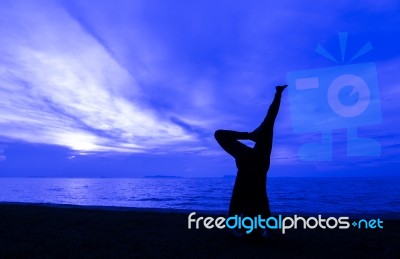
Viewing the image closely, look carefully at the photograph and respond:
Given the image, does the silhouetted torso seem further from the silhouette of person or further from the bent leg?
the bent leg

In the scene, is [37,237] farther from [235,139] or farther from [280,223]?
[280,223]

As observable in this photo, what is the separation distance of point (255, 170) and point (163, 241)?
7.02 ft

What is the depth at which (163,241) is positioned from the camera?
5.60 m

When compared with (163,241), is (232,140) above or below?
above

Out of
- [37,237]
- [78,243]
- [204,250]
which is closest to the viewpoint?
[204,250]

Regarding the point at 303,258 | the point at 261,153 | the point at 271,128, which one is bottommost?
the point at 303,258

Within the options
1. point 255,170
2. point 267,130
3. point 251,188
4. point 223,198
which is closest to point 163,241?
point 251,188

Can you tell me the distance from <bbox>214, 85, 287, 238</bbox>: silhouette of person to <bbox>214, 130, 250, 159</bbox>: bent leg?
0.8 inches

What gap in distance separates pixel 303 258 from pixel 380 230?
3.33 meters

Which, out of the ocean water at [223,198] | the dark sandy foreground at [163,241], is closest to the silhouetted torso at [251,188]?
the dark sandy foreground at [163,241]

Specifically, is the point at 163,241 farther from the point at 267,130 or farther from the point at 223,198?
the point at 223,198

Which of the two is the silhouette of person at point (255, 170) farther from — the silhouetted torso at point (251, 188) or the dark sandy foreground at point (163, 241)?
the dark sandy foreground at point (163, 241)

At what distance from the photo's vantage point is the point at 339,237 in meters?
6.11

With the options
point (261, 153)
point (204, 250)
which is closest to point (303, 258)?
point (204, 250)
